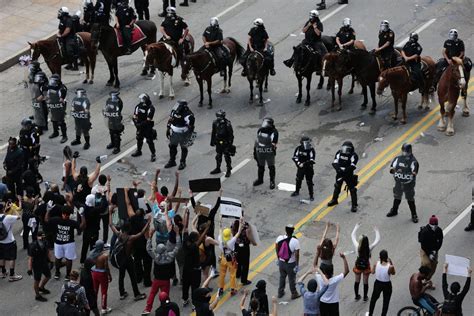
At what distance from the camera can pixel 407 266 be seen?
2806 centimetres

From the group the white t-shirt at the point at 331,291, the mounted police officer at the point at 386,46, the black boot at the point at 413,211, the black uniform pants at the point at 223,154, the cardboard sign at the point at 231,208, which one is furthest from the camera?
the mounted police officer at the point at 386,46

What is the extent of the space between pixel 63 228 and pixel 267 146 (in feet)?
19.0

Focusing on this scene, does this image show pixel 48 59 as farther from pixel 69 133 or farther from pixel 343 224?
pixel 343 224

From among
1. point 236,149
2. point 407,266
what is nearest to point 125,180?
point 236,149

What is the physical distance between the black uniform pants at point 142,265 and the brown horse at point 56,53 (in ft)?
36.5

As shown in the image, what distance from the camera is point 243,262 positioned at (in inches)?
1080

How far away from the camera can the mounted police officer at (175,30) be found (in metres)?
37.6

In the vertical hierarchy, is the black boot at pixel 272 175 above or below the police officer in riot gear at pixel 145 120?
below

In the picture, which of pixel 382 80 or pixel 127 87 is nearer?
pixel 382 80

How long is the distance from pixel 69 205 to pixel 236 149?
257 inches

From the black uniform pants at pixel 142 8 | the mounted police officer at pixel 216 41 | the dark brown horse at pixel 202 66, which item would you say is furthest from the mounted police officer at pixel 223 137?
the black uniform pants at pixel 142 8

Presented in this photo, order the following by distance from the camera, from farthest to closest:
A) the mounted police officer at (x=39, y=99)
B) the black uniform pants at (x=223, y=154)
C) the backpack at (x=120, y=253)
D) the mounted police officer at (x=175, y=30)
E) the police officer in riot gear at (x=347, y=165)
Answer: the mounted police officer at (x=175, y=30) < the mounted police officer at (x=39, y=99) < the black uniform pants at (x=223, y=154) < the police officer in riot gear at (x=347, y=165) < the backpack at (x=120, y=253)

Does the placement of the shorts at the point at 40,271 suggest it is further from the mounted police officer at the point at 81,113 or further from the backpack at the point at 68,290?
the mounted police officer at the point at 81,113

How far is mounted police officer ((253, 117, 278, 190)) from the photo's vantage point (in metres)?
31.2
